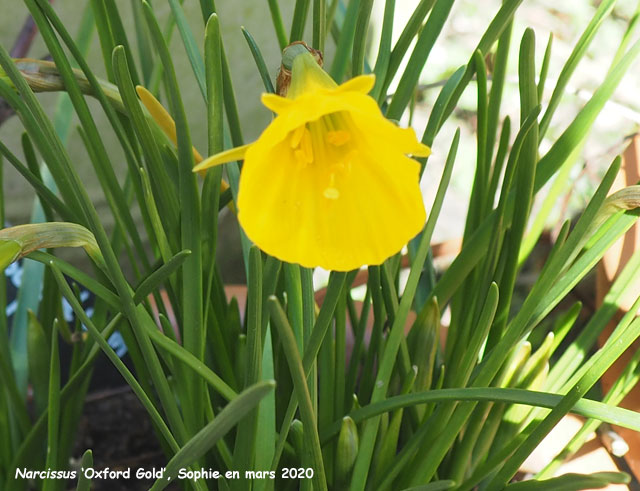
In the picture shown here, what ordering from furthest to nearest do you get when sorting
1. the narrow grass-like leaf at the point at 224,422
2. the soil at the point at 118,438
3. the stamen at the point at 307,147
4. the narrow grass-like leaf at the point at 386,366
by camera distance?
the soil at the point at 118,438 → the narrow grass-like leaf at the point at 386,366 → the stamen at the point at 307,147 → the narrow grass-like leaf at the point at 224,422

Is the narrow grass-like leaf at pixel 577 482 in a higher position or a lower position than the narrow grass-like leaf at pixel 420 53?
lower

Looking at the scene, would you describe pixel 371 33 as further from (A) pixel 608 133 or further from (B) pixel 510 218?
(B) pixel 510 218

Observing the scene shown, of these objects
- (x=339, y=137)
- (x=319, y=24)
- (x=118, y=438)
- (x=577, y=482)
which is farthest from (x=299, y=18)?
(x=118, y=438)

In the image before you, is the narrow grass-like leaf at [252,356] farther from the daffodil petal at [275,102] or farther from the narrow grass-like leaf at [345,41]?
the narrow grass-like leaf at [345,41]

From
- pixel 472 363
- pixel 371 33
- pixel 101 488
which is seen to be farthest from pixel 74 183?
pixel 371 33

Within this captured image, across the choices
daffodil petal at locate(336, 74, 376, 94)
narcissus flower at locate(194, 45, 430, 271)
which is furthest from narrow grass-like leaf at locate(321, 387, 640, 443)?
daffodil petal at locate(336, 74, 376, 94)

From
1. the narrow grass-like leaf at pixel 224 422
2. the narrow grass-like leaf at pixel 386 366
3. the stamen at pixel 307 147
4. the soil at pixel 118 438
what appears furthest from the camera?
the soil at pixel 118 438

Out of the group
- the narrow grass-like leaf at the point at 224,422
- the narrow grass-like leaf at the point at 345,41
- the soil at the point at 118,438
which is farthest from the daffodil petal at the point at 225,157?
the soil at the point at 118,438

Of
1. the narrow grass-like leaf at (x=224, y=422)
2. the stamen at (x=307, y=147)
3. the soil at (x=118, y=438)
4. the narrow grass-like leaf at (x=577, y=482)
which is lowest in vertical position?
the soil at (x=118, y=438)

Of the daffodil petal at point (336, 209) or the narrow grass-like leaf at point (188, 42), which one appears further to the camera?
the narrow grass-like leaf at point (188, 42)

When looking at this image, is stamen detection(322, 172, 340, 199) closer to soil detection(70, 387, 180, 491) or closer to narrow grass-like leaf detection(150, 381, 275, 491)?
narrow grass-like leaf detection(150, 381, 275, 491)

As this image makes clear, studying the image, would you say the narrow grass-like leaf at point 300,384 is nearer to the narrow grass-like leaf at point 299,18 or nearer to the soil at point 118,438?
the narrow grass-like leaf at point 299,18
